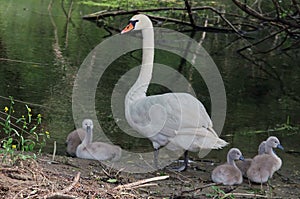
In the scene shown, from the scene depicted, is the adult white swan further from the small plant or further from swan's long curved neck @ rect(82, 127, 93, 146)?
the small plant

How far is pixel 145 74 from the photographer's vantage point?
7.10 metres

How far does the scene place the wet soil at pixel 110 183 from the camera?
4.04 meters

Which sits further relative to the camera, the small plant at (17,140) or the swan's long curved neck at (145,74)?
the swan's long curved neck at (145,74)

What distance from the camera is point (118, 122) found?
8.45 m

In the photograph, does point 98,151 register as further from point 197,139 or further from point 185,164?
point 197,139

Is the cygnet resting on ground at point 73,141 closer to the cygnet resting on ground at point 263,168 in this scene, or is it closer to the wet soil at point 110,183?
the wet soil at point 110,183

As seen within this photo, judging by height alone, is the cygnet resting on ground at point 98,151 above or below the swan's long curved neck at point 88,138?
below

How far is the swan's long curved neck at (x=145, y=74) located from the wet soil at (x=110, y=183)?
0.93 meters

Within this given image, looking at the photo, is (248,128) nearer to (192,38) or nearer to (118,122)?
(118,122)

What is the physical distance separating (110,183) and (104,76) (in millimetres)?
6031

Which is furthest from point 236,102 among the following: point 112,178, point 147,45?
point 112,178

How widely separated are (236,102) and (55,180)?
6.50 meters

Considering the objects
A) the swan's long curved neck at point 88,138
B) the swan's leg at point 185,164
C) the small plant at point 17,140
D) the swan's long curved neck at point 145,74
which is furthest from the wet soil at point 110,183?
the swan's long curved neck at point 145,74

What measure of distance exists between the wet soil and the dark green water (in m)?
0.65
